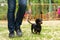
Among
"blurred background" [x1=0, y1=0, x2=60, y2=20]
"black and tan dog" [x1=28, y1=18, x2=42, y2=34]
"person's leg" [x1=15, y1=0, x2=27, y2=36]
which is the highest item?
"person's leg" [x1=15, y1=0, x2=27, y2=36]

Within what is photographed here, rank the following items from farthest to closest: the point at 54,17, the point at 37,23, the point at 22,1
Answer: the point at 54,17, the point at 37,23, the point at 22,1

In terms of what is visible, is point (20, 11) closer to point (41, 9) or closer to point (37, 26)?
point (37, 26)

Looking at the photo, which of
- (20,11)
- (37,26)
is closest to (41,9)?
(37,26)

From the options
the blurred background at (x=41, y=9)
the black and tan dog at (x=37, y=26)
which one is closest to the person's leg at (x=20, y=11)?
the black and tan dog at (x=37, y=26)

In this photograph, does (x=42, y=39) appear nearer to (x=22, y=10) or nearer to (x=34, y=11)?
(x=22, y=10)

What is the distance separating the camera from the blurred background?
12.2 metres

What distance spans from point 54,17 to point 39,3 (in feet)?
5.32

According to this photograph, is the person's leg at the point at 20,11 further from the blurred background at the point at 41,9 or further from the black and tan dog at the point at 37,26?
the blurred background at the point at 41,9

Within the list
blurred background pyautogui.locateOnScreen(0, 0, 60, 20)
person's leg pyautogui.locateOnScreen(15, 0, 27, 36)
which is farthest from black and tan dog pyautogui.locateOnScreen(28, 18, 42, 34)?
blurred background pyautogui.locateOnScreen(0, 0, 60, 20)

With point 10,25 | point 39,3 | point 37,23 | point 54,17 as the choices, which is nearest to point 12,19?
point 10,25

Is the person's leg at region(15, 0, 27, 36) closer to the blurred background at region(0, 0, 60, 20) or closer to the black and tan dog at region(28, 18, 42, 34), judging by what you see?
the black and tan dog at region(28, 18, 42, 34)

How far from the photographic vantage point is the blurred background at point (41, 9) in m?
12.2

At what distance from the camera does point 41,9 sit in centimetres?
1288

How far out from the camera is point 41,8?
12.9 m
